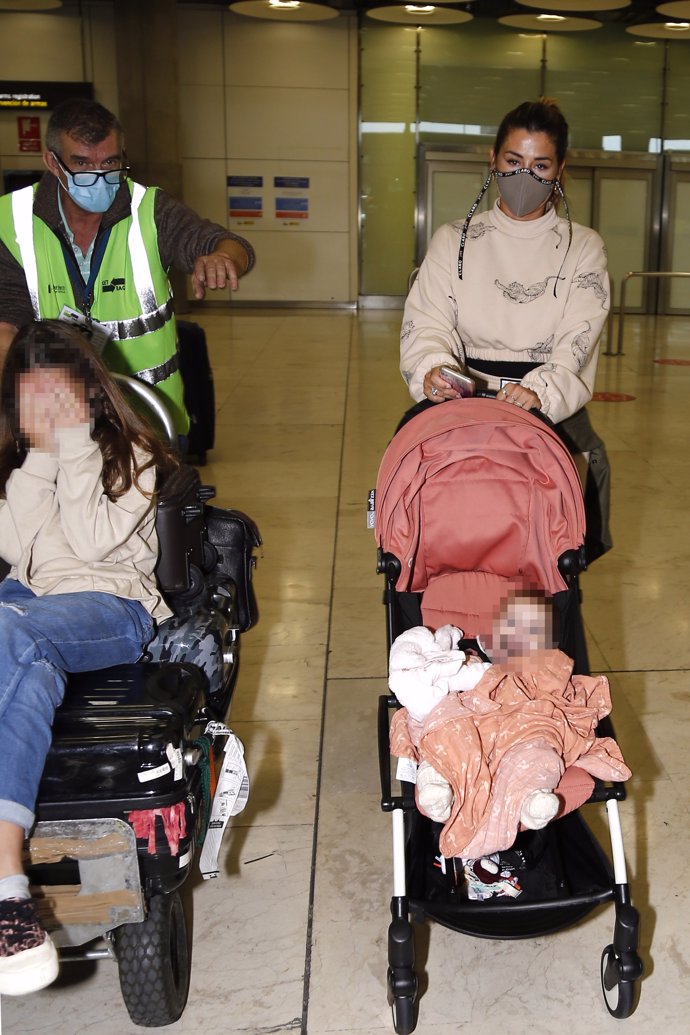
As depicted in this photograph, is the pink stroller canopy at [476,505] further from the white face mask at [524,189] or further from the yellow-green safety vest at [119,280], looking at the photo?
the yellow-green safety vest at [119,280]

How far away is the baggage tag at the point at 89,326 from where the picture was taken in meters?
2.49

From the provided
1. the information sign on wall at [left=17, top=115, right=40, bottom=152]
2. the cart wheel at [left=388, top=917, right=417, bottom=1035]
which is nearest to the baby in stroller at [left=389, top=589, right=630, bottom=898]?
the cart wheel at [left=388, top=917, right=417, bottom=1035]

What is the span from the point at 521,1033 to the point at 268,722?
1.50m

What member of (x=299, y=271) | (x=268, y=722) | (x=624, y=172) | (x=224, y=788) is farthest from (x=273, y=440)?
(x=624, y=172)

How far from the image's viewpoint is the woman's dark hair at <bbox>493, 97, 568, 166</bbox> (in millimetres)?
2641

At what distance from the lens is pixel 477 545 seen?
259 centimetres

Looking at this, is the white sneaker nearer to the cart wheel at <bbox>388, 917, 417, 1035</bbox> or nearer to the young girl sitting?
the young girl sitting

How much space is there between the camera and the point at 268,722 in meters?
3.41

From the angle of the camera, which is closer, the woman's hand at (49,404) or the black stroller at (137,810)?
the black stroller at (137,810)

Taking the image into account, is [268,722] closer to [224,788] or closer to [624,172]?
[224,788]

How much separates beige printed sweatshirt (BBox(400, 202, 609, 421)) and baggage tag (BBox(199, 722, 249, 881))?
1.10 m

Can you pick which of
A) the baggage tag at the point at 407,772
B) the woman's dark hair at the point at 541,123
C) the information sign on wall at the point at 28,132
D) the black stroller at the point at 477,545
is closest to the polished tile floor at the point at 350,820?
the black stroller at the point at 477,545

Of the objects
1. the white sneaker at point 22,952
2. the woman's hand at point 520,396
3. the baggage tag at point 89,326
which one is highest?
the baggage tag at point 89,326

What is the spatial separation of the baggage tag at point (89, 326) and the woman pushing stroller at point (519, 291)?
82 centimetres
